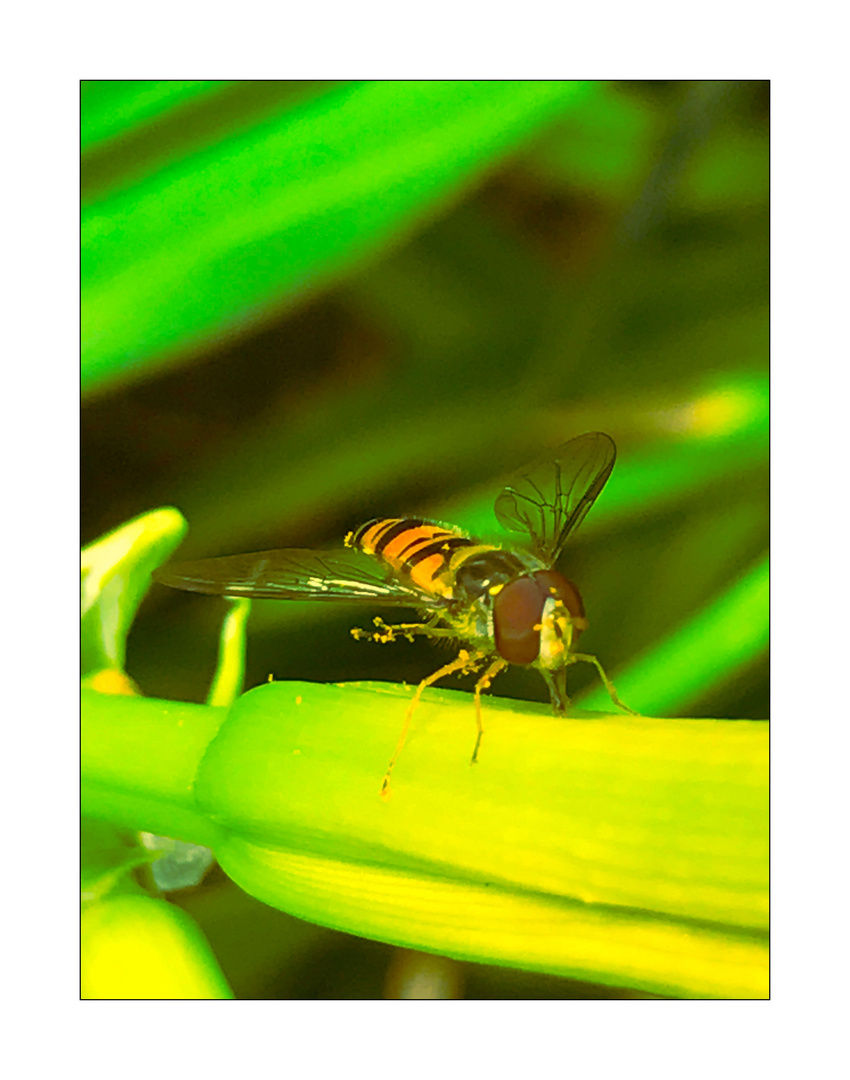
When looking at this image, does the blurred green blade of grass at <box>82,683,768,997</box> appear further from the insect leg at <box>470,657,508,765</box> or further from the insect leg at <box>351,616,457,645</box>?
the insect leg at <box>351,616,457,645</box>

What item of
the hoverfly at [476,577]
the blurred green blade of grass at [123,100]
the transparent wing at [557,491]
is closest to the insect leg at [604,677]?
the hoverfly at [476,577]

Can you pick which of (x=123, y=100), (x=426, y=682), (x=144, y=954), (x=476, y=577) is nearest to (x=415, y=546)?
(x=476, y=577)

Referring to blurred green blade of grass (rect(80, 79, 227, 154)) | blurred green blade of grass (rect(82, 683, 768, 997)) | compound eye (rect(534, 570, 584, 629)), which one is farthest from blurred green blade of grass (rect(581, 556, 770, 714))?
blurred green blade of grass (rect(80, 79, 227, 154))

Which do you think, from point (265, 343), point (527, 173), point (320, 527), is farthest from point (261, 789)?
point (527, 173)

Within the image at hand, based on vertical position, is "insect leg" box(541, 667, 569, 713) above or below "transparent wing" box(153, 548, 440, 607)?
below

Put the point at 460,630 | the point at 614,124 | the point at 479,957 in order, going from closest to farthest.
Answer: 1. the point at 479,957
2. the point at 460,630
3. the point at 614,124
